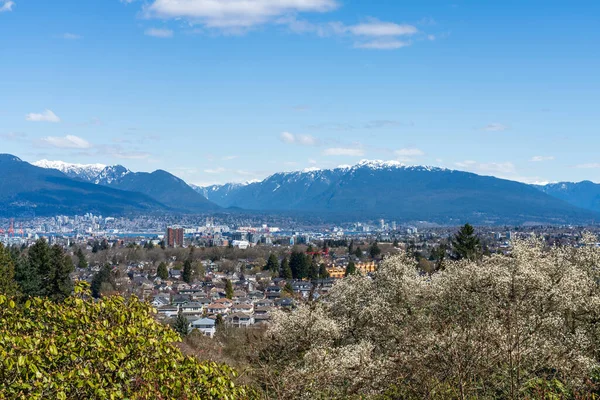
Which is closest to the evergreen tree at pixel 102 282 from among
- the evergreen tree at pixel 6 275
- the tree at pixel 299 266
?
the tree at pixel 299 266

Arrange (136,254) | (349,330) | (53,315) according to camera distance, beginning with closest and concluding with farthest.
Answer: (53,315) < (349,330) < (136,254)

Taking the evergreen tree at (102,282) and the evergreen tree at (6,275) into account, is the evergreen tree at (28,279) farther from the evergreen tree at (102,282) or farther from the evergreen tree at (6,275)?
the evergreen tree at (102,282)

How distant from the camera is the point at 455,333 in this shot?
37.4ft

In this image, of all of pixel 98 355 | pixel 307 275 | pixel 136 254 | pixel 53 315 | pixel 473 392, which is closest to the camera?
pixel 98 355

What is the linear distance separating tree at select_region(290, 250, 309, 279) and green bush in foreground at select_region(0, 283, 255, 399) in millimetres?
60556

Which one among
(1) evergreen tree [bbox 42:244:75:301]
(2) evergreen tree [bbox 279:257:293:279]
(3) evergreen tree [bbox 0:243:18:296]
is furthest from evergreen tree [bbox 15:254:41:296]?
(2) evergreen tree [bbox 279:257:293:279]

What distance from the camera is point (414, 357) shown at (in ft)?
36.9

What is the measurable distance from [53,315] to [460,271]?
415 inches

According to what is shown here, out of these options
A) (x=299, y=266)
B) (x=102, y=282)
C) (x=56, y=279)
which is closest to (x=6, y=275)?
(x=56, y=279)

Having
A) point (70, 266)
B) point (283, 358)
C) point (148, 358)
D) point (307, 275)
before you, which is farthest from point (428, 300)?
point (307, 275)

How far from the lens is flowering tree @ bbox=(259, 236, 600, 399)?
32.6 ft

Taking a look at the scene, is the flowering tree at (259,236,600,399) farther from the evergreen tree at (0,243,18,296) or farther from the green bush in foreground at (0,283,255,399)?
the evergreen tree at (0,243,18,296)

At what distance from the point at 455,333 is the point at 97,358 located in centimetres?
742

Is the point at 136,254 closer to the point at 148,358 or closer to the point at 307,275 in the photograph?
the point at 307,275
